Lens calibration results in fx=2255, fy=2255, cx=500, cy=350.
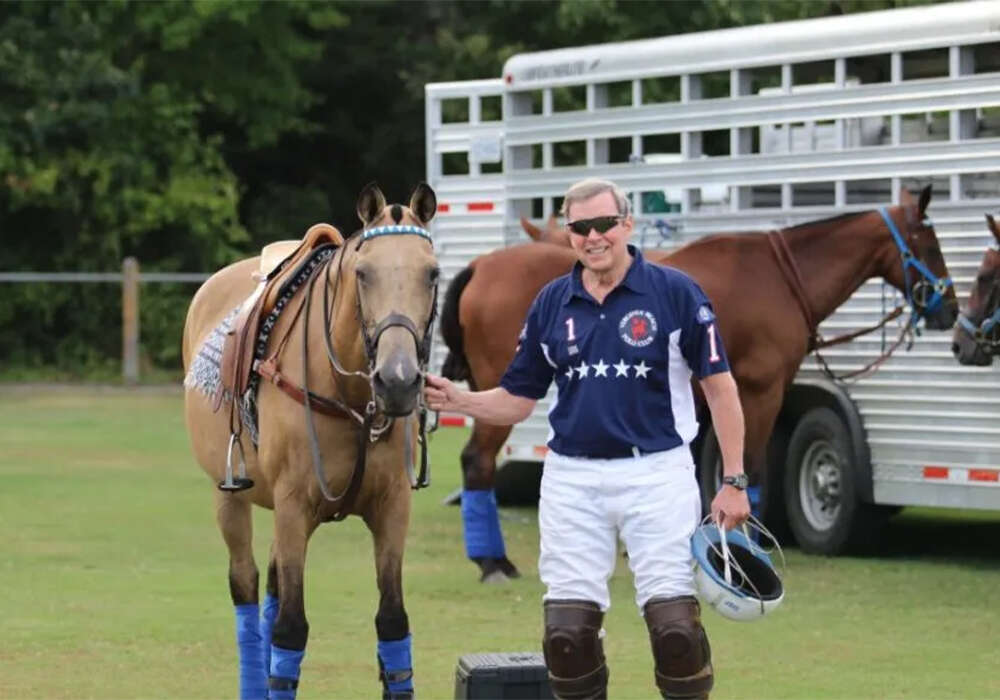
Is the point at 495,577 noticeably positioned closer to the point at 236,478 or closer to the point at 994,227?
the point at 994,227

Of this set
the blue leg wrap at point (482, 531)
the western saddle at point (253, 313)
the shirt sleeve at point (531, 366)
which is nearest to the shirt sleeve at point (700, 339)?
the shirt sleeve at point (531, 366)

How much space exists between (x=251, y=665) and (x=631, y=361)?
2.73m

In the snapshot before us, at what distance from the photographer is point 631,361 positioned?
7.30m

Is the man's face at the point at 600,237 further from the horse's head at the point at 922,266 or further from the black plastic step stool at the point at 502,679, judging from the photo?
the horse's head at the point at 922,266

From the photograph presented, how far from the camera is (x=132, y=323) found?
31.8 meters

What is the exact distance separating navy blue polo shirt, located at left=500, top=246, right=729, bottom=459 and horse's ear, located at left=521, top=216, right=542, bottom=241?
28.3ft

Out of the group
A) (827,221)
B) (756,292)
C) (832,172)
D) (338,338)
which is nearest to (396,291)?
(338,338)

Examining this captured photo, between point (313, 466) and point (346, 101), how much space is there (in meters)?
29.1

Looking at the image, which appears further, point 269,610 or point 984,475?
point 984,475

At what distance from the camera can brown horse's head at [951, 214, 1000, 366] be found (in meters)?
13.3

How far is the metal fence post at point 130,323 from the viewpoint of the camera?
31719 millimetres

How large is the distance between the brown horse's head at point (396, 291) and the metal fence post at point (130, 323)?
23.8 metres

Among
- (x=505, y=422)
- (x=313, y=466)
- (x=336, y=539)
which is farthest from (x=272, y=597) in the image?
(x=336, y=539)

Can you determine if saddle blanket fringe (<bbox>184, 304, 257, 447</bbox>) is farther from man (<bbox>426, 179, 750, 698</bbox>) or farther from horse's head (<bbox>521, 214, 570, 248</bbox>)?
horse's head (<bbox>521, 214, 570, 248</bbox>)
